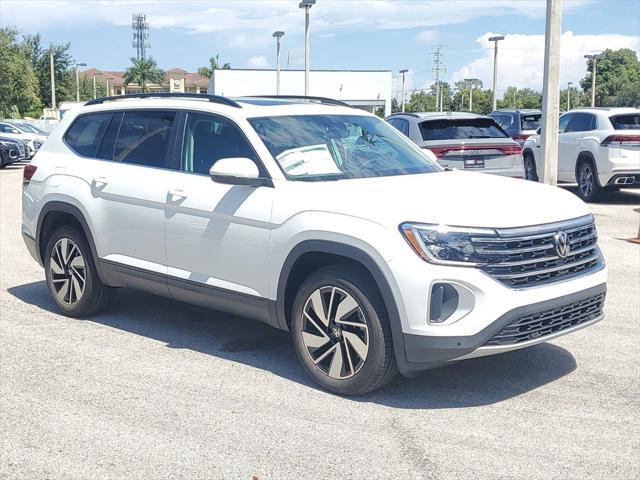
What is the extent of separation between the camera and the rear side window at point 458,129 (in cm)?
1348

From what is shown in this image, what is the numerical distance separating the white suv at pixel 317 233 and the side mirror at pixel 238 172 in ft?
0.04

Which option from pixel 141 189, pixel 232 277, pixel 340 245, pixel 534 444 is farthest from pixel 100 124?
pixel 534 444

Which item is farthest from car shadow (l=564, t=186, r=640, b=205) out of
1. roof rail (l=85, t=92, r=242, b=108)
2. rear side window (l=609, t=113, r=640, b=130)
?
roof rail (l=85, t=92, r=242, b=108)

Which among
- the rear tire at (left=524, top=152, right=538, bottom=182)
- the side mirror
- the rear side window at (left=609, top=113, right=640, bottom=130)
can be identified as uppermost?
the rear side window at (left=609, top=113, right=640, bottom=130)

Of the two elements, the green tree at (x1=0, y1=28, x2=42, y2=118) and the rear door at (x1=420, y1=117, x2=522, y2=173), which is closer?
the rear door at (x1=420, y1=117, x2=522, y2=173)

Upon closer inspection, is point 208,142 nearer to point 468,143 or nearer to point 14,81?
point 468,143

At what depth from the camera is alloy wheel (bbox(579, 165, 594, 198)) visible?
54.2 ft

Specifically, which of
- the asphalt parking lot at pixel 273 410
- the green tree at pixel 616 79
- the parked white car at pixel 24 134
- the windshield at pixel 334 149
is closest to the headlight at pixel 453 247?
the asphalt parking lot at pixel 273 410

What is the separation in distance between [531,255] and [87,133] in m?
4.15

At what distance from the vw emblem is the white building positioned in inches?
2783

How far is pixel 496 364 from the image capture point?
5.95m

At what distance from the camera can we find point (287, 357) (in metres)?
6.20

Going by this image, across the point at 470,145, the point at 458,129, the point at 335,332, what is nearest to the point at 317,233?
the point at 335,332

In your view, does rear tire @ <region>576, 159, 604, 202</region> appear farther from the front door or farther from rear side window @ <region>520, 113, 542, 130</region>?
the front door
